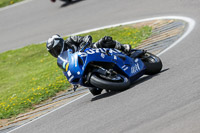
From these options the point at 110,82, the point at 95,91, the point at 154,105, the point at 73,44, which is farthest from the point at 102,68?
the point at 154,105

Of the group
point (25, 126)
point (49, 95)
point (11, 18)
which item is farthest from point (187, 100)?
point (11, 18)

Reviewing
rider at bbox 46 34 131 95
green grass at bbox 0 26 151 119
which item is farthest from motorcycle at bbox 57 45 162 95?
green grass at bbox 0 26 151 119

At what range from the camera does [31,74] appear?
13.5 meters

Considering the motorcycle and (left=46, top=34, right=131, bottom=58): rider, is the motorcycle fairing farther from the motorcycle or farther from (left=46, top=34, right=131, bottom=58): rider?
(left=46, top=34, right=131, bottom=58): rider

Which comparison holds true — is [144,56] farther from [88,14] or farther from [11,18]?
[11,18]

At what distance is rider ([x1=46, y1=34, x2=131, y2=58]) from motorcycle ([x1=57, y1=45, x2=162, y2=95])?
0.50ft

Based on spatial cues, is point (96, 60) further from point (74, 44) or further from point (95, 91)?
point (95, 91)

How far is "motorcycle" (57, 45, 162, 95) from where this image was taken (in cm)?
787

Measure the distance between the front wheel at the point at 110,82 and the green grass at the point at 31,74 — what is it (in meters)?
2.87

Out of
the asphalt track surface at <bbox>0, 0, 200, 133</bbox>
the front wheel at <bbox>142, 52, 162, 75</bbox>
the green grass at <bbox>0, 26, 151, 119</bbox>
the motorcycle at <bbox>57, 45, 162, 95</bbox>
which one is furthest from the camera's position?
the green grass at <bbox>0, 26, 151, 119</bbox>

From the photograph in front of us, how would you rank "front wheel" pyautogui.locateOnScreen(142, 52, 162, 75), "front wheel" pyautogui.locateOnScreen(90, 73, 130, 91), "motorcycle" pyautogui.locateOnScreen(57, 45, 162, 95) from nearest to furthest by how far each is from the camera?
"front wheel" pyautogui.locateOnScreen(90, 73, 130, 91)
"motorcycle" pyautogui.locateOnScreen(57, 45, 162, 95)
"front wheel" pyautogui.locateOnScreen(142, 52, 162, 75)

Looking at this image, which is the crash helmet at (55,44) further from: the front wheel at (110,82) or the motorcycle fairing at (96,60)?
the front wheel at (110,82)

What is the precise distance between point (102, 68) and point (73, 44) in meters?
0.98

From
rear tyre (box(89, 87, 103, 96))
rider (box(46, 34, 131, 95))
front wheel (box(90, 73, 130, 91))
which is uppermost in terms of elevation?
rider (box(46, 34, 131, 95))
